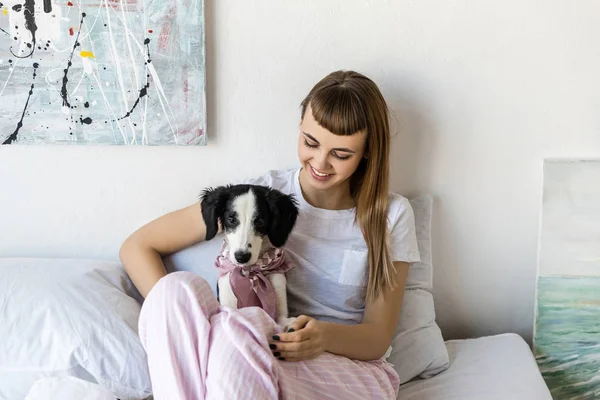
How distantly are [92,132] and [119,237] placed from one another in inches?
12.2

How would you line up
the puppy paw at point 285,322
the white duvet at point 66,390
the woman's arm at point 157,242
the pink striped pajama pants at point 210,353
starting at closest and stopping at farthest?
the pink striped pajama pants at point 210,353
the white duvet at point 66,390
the puppy paw at point 285,322
the woman's arm at point 157,242

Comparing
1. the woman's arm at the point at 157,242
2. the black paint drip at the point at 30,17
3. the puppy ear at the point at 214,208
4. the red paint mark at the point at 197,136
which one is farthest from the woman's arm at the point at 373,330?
the black paint drip at the point at 30,17

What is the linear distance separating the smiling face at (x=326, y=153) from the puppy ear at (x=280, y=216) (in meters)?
0.10

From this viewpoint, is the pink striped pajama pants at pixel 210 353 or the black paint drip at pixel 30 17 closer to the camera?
the pink striped pajama pants at pixel 210 353

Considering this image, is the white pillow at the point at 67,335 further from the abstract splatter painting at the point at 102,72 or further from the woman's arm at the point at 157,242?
the abstract splatter painting at the point at 102,72

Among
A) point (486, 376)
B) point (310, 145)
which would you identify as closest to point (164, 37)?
point (310, 145)

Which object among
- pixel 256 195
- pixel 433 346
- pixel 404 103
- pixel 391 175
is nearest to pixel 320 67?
pixel 404 103

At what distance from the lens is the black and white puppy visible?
4.31ft

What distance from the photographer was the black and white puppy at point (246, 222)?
1313 mm

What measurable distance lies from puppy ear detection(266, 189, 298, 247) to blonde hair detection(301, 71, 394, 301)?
0.19m

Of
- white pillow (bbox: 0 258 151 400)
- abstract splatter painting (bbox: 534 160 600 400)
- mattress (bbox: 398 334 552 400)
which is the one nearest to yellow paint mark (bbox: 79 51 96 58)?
white pillow (bbox: 0 258 151 400)

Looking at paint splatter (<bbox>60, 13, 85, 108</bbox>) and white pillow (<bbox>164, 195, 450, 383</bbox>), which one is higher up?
paint splatter (<bbox>60, 13, 85, 108</bbox>)

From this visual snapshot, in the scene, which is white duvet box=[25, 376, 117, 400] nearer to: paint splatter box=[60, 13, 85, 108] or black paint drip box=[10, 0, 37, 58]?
paint splatter box=[60, 13, 85, 108]

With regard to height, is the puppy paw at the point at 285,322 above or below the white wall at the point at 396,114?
below
